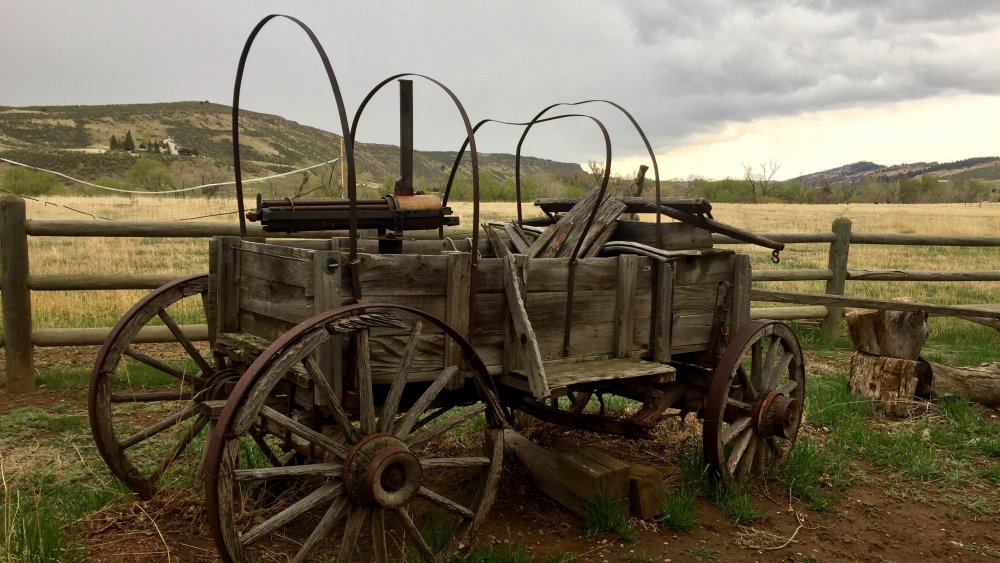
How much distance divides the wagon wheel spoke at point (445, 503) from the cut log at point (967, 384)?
15.7ft

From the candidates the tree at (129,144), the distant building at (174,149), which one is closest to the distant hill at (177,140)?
the distant building at (174,149)

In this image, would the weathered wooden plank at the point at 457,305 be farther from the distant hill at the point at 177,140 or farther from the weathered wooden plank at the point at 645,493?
the distant hill at the point at 177,140

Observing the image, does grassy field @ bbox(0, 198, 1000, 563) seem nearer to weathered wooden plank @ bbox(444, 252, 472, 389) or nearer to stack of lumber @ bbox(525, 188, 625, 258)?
weathered wooden plank @ bbox(444, 252, 472, 389)

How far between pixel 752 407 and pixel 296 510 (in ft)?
9.03

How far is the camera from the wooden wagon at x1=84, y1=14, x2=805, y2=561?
2832 mm

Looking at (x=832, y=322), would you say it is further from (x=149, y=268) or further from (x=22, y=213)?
(x=149, y=268)

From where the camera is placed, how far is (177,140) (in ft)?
237

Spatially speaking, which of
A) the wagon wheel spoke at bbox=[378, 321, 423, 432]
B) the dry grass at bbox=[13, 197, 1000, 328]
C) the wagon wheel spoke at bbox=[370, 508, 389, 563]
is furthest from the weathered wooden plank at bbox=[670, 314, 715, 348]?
the dry grass at bbox=[13, 197, 1000, 328]

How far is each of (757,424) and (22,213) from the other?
5.96 meters

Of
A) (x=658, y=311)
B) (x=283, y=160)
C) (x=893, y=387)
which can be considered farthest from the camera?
(x=283, y=160)

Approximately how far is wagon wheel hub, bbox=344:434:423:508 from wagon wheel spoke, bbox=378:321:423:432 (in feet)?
0.25

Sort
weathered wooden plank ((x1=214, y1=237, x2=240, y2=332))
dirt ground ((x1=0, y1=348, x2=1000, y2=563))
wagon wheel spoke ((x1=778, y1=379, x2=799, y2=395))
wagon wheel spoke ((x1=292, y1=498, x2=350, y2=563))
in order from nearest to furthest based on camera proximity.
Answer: wagon wheel spoke ((x1=292, y1=498, x2=350, y2=563)) < dirt ground ((x1=0, y1=348, x2=1000, y2=563)) < weathered wooden plank ((x1=214, y1=237, x2=240, y2=332)) < wagon wheel spoke ((x1=778, y1=379, x2=799, y2=395))

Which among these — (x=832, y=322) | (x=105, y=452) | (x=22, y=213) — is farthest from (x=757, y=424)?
(x=22, y=213)

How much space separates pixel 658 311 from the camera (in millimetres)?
4039
